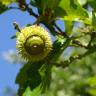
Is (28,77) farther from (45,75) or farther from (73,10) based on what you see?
(73,10)

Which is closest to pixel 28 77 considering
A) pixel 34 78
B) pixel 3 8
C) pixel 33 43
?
pixel 34 78

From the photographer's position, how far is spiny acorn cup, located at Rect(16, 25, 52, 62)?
2592 millimetres

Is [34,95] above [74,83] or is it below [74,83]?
below

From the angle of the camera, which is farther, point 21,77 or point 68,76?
point 68,76

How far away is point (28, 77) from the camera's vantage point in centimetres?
282

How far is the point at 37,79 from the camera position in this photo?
9.04 feet

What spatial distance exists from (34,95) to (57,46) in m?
0.34

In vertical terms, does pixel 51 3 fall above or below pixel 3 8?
below

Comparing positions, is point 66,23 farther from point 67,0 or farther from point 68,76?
point 68,76

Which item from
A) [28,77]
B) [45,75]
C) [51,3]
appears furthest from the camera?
[28,77]

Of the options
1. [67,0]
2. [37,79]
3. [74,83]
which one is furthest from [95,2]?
[74,83]

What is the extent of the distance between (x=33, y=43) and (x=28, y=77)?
0.87 ft

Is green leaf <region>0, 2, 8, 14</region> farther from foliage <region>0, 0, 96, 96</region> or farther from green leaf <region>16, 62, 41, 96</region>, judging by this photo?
green leaf <region>16, 62, 41, 96</region>

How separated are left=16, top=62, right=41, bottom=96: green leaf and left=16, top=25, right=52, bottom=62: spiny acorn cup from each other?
16cm
